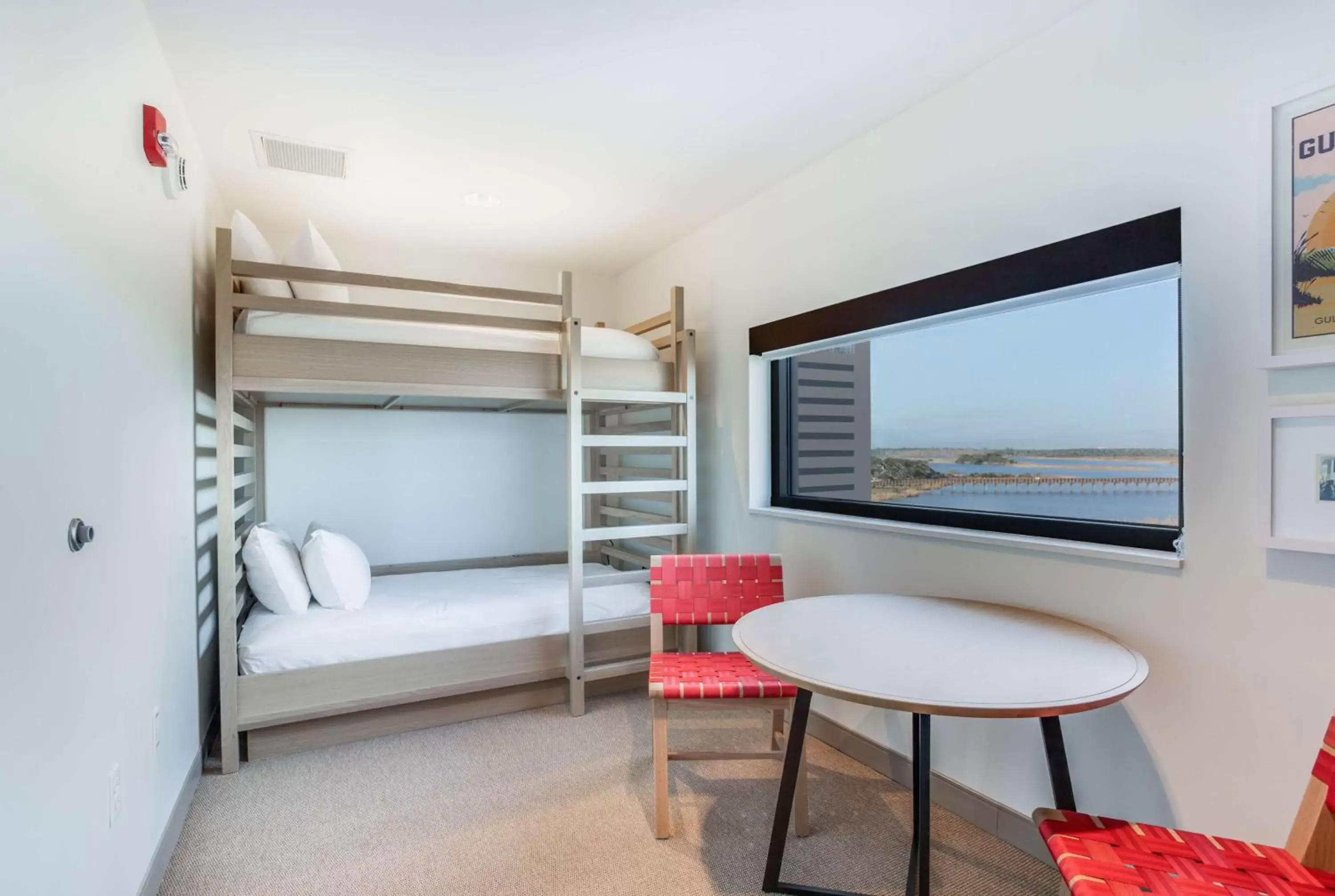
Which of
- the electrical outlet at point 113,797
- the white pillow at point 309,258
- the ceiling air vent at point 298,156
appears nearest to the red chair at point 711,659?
the electrical outlet at point 113,797

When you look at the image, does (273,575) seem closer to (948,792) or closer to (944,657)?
(944,657)

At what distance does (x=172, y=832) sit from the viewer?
1.92 meters

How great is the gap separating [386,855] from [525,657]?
1028 mm

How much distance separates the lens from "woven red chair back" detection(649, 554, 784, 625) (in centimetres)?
237

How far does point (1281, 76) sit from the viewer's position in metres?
1.39

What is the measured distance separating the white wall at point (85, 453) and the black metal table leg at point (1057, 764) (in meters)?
1.96

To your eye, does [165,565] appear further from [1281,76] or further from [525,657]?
[1281,76]

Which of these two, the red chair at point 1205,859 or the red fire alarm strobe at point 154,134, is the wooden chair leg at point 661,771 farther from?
the red fire alarm strobe at point 154,134

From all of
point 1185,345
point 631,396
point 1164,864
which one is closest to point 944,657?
point 1164,864

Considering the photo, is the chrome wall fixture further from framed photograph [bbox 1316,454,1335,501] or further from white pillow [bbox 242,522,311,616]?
framed photograph [bbox 1316,454,1335,501]

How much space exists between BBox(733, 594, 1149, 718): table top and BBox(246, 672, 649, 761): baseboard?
4.95 feet

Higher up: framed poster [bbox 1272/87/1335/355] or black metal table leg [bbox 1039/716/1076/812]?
framed poster [bbox 1272/87/1335/355]

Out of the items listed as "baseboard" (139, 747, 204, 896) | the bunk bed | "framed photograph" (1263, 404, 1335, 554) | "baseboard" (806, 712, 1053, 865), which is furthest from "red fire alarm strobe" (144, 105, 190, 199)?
"framed photograph" (1263, 404, 1335, 554)

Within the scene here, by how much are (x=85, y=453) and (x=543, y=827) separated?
1.57m
